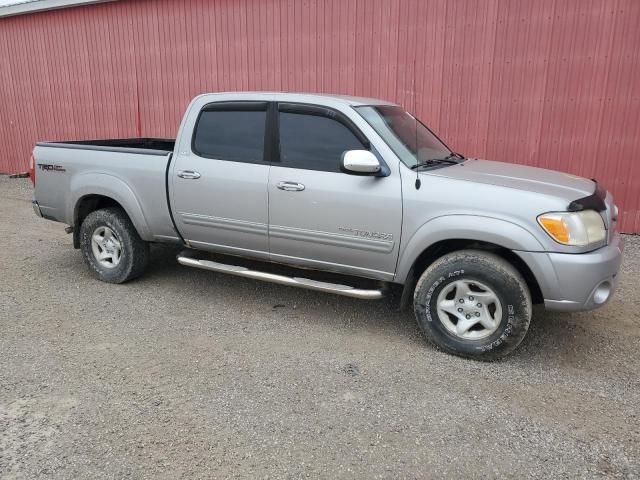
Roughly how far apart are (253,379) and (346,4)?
20.6 feet

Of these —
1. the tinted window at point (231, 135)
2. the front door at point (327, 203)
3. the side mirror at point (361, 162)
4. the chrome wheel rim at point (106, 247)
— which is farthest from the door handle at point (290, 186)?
the chrome wheel rim at point (106, 247)

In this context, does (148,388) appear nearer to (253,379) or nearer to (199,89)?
(253,379)

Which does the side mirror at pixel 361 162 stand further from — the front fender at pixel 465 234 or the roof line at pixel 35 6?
the roof line at pixel 35 6

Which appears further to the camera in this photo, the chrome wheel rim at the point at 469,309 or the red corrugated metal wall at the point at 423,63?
the red corrugated metal wall at the point at 423,63

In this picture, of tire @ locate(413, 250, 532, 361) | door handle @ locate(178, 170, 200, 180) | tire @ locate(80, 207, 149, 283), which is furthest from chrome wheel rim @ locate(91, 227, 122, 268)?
tire @ locate(413, 250, 532, 361)

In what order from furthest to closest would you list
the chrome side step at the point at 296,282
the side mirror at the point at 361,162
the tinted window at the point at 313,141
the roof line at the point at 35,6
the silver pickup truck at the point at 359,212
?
the roof line at the point at 35,6
the tinted window at the point at 313,141
the chrome side step at the point at 296,282
the side mirror at the point at 361,162
the silver pickup truck at the point at 359,212

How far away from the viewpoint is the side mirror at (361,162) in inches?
146

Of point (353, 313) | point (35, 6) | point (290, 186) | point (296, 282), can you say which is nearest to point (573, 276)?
point (353, 313)

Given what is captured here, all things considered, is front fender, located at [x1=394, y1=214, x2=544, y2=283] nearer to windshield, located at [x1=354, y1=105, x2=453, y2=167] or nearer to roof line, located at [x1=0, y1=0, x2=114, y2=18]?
windshield, located at [x1=354, y1=105, x2=453, y2=167]

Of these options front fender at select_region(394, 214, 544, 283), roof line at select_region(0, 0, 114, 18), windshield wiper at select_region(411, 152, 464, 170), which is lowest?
front fender at select_region(394, 214, 544, 283)

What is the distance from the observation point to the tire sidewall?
16.6 feet

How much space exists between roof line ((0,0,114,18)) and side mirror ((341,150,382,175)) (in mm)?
8761

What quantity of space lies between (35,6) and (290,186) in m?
10.1

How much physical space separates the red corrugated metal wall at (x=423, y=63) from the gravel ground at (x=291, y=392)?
2683mm
